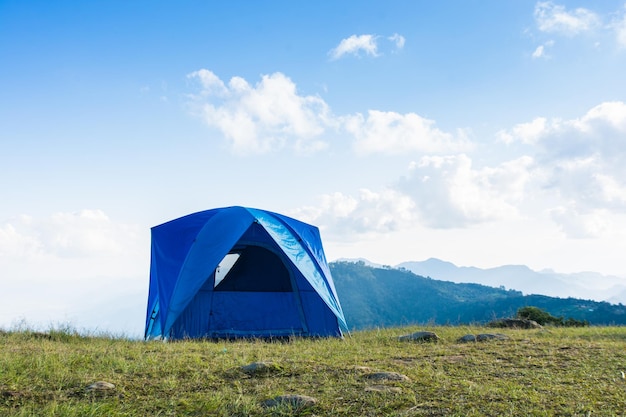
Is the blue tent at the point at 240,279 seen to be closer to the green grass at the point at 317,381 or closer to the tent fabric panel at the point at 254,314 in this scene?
the tent fabric panel at the point at 254,314

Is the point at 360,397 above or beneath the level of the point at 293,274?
beneath

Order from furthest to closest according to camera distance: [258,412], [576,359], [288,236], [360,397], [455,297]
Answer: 1. [455,297]
2. [288,236]
3. [576,359]
4. [360,397]
5. [258,412]

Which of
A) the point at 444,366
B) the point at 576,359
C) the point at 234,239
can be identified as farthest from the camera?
the point at 234,239

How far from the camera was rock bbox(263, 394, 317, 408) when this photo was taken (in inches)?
180

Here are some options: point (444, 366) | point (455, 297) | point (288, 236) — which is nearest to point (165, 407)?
point (444, 366)

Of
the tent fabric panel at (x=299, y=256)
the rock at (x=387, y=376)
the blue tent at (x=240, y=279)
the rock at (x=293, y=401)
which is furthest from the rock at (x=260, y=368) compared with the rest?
the tent fabric panel at (x=299, y=256)

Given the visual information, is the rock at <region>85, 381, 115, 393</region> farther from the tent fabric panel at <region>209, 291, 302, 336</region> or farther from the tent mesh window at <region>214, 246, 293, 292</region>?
the tent mesh window at <region>214, 246, 293, 292</region>

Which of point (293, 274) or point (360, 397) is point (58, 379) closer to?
point (360, 397)

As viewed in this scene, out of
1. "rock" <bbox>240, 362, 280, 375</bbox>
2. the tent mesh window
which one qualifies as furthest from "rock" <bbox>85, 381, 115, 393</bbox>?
the tent mesh window

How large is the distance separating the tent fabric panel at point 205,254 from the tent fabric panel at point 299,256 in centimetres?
56

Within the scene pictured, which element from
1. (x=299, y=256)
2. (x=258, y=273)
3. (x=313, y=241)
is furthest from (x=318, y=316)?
(x=313, y=241)

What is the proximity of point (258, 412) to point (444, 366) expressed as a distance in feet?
9.96

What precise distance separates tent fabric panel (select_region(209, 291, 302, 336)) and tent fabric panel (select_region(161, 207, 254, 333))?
118cm

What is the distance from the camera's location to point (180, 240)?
12375 millimetres
